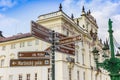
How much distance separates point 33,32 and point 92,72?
132 feet

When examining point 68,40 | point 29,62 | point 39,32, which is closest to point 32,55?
point 29,62

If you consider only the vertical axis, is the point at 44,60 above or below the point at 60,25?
below

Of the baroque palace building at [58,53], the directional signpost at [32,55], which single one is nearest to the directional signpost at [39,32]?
the directional signpost at [32,55]

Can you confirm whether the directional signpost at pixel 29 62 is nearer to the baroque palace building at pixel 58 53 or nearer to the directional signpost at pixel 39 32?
the directional signpost at pixel 39 32

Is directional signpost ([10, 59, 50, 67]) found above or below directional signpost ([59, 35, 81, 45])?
below

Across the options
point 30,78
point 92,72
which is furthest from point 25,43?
point 92,72

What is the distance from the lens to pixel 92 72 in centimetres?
4975

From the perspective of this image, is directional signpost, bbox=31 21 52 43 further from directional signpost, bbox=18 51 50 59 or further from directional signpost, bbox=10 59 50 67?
directional signpost, bbox=10 59 50 67

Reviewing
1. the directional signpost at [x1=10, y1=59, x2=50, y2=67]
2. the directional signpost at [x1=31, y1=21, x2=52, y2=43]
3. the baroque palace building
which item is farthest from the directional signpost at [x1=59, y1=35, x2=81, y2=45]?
the baroque palace building

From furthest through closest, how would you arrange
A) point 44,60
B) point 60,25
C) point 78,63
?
1. point 78,63
2. point 60,25
3. point 44,60

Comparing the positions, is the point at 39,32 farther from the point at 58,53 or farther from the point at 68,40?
the point at 58,53

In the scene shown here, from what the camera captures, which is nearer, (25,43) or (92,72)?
(25,43)

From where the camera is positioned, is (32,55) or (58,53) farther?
(58,53)

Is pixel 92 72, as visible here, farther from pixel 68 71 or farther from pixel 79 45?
pixel 68 71
